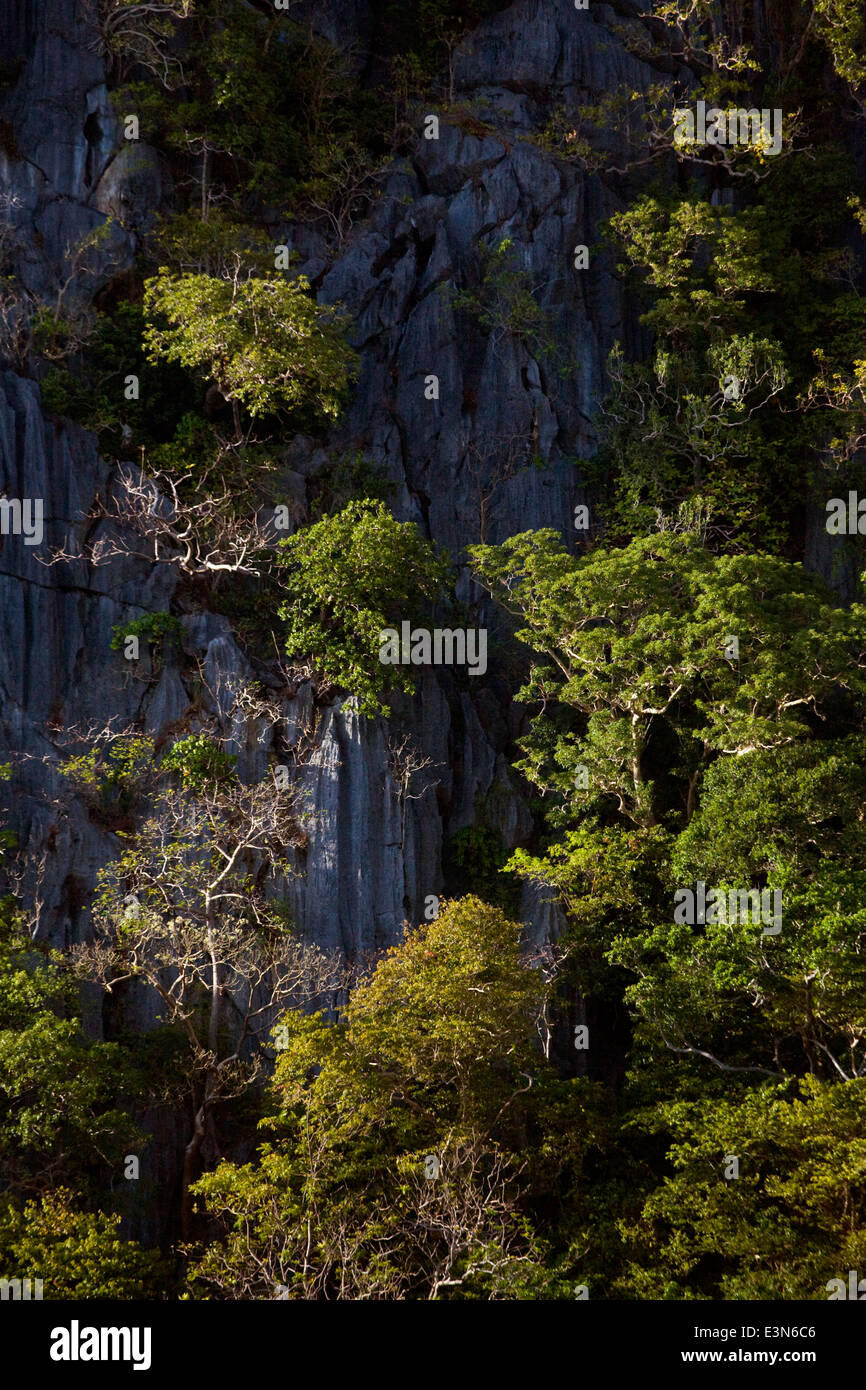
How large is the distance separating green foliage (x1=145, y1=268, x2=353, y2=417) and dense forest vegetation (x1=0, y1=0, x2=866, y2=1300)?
10 centimetres

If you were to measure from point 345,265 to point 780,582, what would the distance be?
14293 mm

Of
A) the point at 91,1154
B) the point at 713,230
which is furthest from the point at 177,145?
the point at 91,1154

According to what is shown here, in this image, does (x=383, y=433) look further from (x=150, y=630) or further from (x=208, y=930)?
(x=208, y=930)

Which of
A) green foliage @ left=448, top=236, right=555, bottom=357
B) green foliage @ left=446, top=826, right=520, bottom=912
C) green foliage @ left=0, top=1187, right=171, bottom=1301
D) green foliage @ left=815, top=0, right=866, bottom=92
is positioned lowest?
green foliage @ left=0, top=1187, right=171, bottom=1301

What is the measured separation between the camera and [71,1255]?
16062 millimetres

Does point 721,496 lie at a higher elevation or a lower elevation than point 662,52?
lower

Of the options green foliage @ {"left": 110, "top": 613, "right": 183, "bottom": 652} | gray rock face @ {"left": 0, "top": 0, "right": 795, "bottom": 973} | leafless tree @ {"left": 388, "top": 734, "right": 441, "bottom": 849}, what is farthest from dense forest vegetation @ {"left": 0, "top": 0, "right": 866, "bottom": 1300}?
leafless tree @ {"left": 388, "top": 734, "right": 441, "bottom": 849}

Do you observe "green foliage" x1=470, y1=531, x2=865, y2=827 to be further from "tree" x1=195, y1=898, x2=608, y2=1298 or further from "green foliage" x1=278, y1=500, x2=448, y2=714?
"tree" x1=195, y1=898, x2=608, y2=1298

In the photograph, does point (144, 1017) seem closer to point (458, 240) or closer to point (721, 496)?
point (721, 496)

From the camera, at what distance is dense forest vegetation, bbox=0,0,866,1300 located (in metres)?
18.0

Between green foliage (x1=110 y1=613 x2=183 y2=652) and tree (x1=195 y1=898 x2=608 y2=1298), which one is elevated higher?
green foliage (x1=110 y1=613 x2=183 y2=652)

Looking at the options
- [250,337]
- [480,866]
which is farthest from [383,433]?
[480,866]

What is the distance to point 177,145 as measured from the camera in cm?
3038

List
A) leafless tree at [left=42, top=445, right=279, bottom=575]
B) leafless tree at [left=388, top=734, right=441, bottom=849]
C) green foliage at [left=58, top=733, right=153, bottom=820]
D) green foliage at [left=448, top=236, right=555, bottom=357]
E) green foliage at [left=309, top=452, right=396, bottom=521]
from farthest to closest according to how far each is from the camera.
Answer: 1. green foliage at [left=448, top=236, right=555, bottom=357]
2. green foliage at [left=309, top=452, right=396, bottom=521]
3. leafless tree at [left=42, top=445, right=279, bottom=575]
4. leafless tree at [left=388, top=734, right=441, bottom=849]
5. green foliage at [left=58, top=733, right=153, bottom=820]
